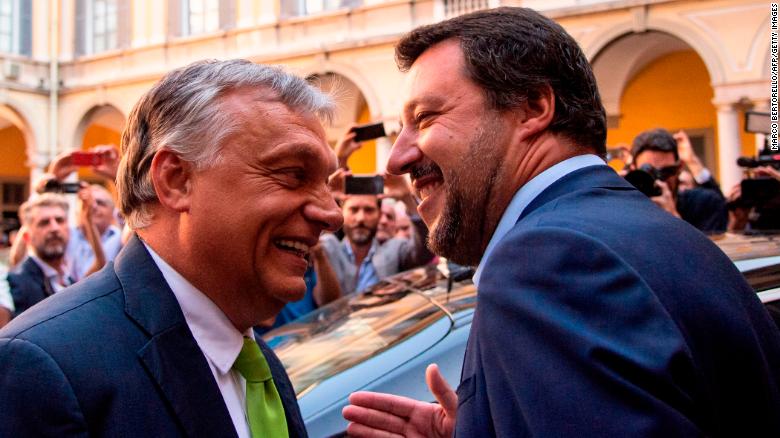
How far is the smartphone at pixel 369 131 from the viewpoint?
4.50 meters

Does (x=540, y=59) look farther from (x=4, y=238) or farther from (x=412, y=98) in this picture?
(x=4, y=238)

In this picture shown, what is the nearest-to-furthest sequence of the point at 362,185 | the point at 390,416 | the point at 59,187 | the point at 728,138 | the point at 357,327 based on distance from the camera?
the point at 390,416
the point at 357,327
the point at 362,185
the point at 59,187
the point at 728,138

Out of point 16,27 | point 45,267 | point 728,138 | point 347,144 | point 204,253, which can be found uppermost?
point 16,27

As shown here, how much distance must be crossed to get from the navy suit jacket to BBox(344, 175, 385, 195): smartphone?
2015mm

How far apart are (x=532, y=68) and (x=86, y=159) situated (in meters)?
3.97

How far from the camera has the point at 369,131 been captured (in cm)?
468

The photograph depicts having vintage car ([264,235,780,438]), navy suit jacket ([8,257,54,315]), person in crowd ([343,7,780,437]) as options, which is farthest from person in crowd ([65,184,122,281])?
person in crowd ([343,7,780,437])

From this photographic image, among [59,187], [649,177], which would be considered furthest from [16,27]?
[649,177]

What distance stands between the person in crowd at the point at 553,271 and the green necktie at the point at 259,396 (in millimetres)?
176

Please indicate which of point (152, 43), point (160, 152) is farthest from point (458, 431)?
point (152, 43)

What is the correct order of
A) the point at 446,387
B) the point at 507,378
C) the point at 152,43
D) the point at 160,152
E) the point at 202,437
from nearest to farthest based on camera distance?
the point at 507,378 < the point at 202,437 < the point at 160,152 < the point at 446,387 < the point at 152,43

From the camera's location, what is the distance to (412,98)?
1624 millimetres

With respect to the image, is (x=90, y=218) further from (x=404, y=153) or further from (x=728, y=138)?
(x=728, y=138)

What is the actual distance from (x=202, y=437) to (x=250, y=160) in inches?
21.0
